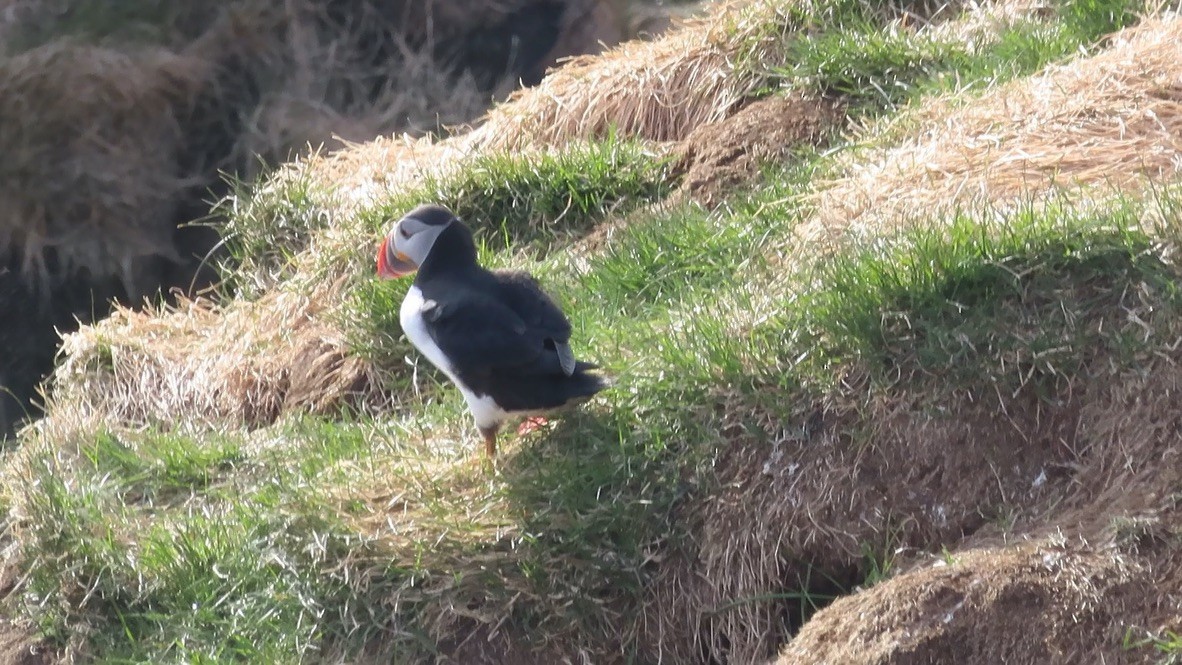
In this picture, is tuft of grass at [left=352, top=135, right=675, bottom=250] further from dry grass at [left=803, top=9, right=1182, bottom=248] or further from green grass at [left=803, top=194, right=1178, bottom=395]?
green grass at [left=803, top=194, right=1178, bottom=395]

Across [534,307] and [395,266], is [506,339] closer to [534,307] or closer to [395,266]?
[534,307]

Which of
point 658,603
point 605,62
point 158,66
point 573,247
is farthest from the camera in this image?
point 158,66

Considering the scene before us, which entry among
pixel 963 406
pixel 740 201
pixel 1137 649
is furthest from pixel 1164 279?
pixel 740 201

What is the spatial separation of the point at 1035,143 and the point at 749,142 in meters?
1.34

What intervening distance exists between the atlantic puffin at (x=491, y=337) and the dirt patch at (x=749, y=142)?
4.37ft

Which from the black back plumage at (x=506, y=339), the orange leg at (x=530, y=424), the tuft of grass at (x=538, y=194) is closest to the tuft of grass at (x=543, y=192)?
the tuft of grass at (x=538, y=194)

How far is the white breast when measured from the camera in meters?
4.20

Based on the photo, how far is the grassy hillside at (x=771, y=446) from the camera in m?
3.51

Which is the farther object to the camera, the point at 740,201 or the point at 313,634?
the point at 740,201

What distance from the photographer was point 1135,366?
359 centimetres

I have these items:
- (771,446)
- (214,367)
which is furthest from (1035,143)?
(214,367)

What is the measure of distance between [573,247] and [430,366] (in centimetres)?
84

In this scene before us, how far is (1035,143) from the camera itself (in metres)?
4.72

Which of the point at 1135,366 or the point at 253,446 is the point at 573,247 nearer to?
the point at 253,446
